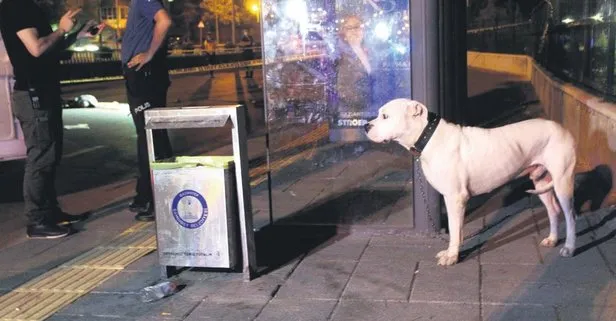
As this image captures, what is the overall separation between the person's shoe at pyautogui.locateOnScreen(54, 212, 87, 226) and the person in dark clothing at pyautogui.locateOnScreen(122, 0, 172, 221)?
85 centimetres

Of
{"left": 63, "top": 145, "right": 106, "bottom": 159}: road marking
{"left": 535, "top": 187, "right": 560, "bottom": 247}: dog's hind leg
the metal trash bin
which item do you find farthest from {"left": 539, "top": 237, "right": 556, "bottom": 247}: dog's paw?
{"left": 63, "top": 145, "right": 106, "bottom": 159}: road marking

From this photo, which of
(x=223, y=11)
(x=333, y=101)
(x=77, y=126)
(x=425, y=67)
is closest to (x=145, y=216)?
(x=333, y=101)

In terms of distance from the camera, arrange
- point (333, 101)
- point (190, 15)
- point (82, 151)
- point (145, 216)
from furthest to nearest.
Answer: point (190, 15), point (82, 151), point (333, 101), point (145, 216)

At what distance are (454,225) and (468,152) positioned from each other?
49 centimetres

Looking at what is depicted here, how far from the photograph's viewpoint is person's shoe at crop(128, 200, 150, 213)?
6.40 metres

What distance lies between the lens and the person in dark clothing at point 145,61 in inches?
231

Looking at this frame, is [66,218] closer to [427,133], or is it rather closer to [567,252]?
[427,133]

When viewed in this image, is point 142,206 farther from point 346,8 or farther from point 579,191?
point 579,191

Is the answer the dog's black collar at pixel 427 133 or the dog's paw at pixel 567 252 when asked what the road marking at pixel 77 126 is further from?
the dog's paw at pixel 567 252

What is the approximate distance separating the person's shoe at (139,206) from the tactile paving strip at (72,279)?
475 mm

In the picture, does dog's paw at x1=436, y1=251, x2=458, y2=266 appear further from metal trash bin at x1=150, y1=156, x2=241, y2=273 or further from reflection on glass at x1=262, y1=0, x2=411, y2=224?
metal trash bin at x1=150, y1=156, x2=241, y2=273

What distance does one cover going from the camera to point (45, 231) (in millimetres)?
5879

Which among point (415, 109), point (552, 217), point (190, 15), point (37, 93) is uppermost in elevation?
point (190, 15)

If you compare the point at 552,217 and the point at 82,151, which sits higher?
the point at 552,217
